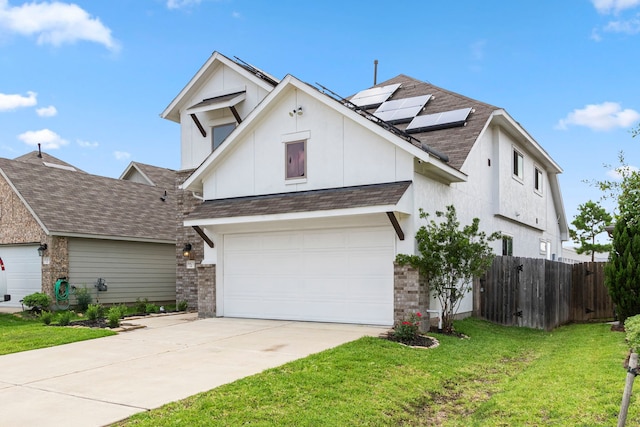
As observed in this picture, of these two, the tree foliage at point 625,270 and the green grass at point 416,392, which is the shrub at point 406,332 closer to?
the green grass at point 416,392

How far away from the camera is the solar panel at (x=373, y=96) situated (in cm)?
1877

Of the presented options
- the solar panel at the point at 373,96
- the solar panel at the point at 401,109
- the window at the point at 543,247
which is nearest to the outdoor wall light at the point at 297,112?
the solar panel at the point at 401,109

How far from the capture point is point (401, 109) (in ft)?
57.0

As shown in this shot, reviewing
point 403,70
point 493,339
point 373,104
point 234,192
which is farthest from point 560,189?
point 234,192

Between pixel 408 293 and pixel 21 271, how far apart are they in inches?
558

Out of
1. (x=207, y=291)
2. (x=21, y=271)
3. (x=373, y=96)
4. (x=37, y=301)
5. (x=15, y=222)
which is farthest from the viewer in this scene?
(x=373, y=96)

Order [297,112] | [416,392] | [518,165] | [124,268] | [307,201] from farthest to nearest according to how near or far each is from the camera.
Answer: [124,268] → [518,165] → [297,112] → [307,201] → [416,392]

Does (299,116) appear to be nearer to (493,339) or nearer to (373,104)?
(373,104)

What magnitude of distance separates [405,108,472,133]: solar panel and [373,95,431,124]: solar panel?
18.4 inches

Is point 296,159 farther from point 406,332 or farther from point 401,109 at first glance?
point 406,332

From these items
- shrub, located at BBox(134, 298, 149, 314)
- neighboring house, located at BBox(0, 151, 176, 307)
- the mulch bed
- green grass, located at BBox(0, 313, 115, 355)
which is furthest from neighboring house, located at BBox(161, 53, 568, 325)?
green grass, located at BBox(0, 313, 115, 355)

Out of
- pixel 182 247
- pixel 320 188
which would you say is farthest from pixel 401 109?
pixel 182 247

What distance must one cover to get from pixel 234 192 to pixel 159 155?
21946 mm

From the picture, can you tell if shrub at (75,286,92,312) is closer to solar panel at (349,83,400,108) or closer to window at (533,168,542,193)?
solar panel at (349,83,400,108)
